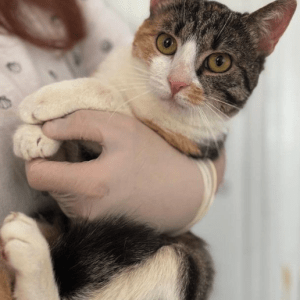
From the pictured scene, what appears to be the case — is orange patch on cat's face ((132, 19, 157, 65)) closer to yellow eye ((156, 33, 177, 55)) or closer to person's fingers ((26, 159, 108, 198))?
yellow eye ((156, 33, 177, 55))

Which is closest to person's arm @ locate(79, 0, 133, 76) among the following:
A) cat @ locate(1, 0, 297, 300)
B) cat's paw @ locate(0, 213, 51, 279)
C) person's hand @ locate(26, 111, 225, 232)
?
cat @ locate(1, 0, 297, 300)

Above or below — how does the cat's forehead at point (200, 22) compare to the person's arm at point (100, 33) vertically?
above

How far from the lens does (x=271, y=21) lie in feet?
2.35

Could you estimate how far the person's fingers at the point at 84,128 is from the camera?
2.05 feet

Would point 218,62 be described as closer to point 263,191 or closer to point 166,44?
point 166,44

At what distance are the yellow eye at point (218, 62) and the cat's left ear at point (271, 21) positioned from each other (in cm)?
11

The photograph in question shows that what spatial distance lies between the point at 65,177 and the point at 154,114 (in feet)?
0.83

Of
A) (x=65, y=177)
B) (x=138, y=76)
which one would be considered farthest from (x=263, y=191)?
(x=65, y=177)

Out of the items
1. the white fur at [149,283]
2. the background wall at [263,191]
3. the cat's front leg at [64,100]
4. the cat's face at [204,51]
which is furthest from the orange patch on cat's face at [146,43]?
the background wall at [263,191]

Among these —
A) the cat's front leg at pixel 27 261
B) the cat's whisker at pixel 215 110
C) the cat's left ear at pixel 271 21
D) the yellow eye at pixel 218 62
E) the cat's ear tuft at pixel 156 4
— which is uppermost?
the cat's left ear at pixel 271 21

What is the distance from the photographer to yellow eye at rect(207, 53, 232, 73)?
681 mm

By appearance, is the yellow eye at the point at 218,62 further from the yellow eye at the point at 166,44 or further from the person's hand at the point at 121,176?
the person's hand at the point at 121,176

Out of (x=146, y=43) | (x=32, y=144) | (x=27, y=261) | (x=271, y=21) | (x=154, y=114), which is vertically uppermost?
(x=271, y=21)

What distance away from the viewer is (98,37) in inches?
40.6
